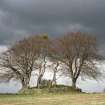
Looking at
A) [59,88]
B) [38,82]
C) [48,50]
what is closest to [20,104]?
[59,88]

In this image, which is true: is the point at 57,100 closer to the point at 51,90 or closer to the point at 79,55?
the point at 51,90

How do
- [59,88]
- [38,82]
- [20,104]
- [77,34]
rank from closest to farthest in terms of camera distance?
[20,104]
[59,88]
[38,82]
[77,34]

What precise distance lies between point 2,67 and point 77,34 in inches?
651

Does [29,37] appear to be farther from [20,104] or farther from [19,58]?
[20,104]

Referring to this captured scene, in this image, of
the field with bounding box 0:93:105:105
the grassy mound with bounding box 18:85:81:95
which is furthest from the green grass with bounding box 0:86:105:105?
the grassy mound with bounding box 18:85:81:95

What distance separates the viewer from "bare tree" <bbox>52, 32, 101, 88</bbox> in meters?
70.4

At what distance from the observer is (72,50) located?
71.6 meters

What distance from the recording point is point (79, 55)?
70.9 meters

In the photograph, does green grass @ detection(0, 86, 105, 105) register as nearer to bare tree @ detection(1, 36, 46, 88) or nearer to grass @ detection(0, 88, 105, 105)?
grass @ detection(0, 88, 105, 105)

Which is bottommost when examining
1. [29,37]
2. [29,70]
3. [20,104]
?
[20,104]

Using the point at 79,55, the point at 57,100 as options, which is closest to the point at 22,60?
the point at 79,55

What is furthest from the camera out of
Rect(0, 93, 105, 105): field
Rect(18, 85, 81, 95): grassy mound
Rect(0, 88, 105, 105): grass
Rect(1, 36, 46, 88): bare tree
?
Rect(1, 36, 46, 88): bare tree

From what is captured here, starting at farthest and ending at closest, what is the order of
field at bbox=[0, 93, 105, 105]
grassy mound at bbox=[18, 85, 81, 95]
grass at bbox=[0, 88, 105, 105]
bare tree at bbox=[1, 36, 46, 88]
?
bare tree at bbox=[1, 36, 46, 88] → grassy mound at bbox=[18, 85, 81, 95] → grass at bbox=[0, 88, 105, 105] → field at bbox=[0, 93, 105, 105]

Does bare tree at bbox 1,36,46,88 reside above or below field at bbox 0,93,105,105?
above
